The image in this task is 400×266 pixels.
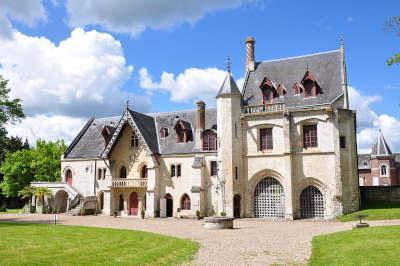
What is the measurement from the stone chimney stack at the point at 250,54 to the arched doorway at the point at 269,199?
37.9ft

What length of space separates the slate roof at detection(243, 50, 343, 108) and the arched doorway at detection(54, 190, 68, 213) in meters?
23.6

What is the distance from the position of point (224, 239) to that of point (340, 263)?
288 inches

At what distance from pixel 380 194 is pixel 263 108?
13099mm

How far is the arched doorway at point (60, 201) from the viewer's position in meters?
42.8

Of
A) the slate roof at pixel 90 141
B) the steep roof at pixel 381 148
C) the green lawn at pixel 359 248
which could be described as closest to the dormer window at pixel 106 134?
the slate roof at pixel 90 141

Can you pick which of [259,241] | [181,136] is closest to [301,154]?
[181,136]

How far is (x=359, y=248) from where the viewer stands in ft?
46.6

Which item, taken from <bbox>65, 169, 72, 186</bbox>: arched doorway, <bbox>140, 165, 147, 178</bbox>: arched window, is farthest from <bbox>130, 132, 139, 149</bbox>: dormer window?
<bbox>65, 169, 72, 186</bbox>: arched doorway

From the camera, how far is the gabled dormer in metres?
38.2

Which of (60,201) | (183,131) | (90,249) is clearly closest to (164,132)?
(183,131)

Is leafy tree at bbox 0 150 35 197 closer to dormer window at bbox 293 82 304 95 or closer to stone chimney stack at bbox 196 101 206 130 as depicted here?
stone chimney stack at bbox 196 101 206 130

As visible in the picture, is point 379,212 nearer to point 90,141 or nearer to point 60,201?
point 90,141

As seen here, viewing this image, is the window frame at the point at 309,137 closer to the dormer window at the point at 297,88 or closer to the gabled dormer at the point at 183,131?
the dormer window at the point at 297,88

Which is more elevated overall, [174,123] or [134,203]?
[174,123]
